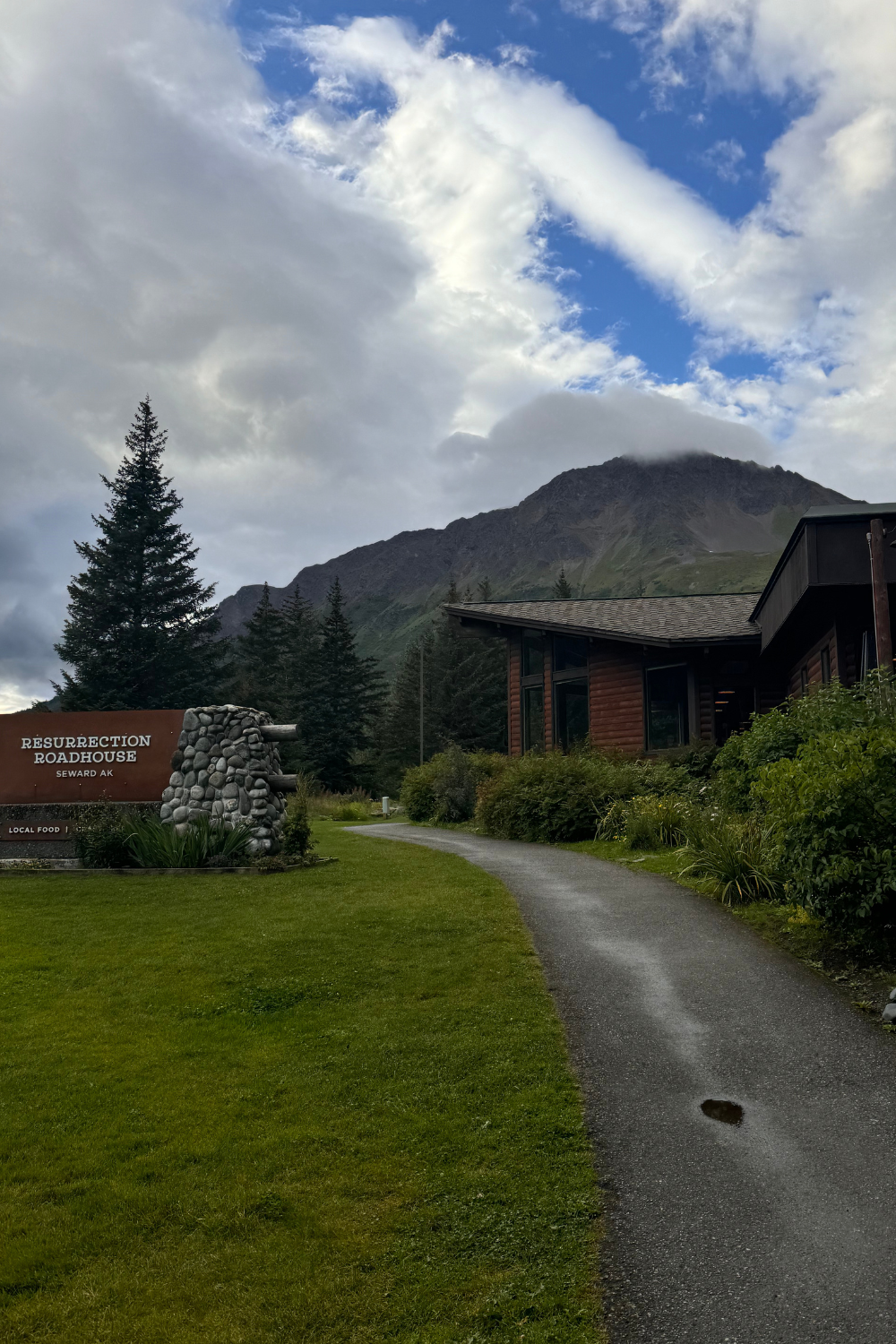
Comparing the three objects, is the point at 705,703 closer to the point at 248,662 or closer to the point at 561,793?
the point at 561,793

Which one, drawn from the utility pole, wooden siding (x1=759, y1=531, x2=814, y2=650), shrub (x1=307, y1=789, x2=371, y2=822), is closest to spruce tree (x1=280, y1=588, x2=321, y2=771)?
shrub (x1=307, y1=789, x2=371, y2=822)

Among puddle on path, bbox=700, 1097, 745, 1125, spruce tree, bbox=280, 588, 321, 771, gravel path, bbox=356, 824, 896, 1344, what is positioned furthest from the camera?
spruce tree, bbox=280, 588, 321, 771

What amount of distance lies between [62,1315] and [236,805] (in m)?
12.1

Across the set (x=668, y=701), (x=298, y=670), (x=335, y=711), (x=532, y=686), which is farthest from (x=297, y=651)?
(x=668, y=701)

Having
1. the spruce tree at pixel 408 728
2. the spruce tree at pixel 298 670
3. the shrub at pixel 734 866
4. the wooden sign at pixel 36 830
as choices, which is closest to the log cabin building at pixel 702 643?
the shrub at pixel 734 866

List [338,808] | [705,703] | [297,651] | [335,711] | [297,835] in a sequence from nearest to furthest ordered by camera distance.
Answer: [297,835] → [705,703] → [338,808] → [335,711] → [297,651]

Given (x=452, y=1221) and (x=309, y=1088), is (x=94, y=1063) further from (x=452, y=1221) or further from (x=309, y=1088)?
(x=452, y=1221)

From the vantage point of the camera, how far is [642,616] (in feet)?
87.6

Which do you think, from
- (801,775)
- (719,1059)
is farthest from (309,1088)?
(801,775)

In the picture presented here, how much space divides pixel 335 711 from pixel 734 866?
4321cm

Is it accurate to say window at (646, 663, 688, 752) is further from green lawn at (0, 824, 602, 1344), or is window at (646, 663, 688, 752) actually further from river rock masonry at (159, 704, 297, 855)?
green lawn at (0, 824, 602, 1344)

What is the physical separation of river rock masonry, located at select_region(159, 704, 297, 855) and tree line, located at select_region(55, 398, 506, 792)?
24.3 m

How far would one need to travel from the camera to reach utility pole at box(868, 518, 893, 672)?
13522 mm

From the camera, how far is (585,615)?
90.0ft
